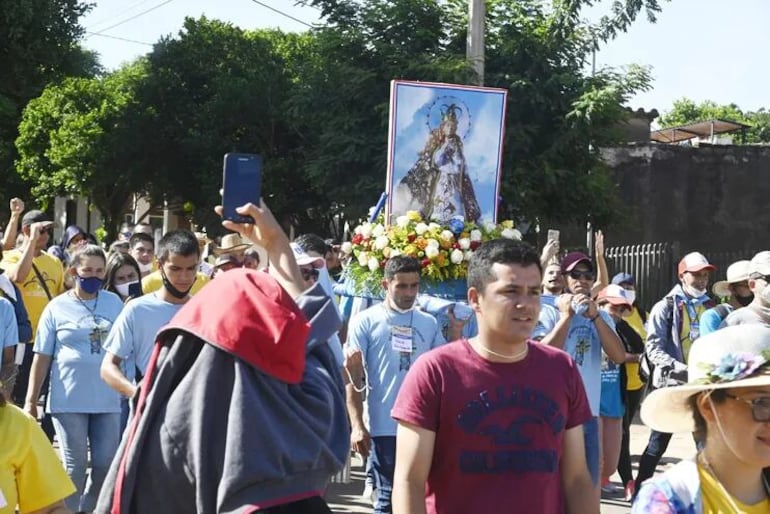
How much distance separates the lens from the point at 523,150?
72.6 ft

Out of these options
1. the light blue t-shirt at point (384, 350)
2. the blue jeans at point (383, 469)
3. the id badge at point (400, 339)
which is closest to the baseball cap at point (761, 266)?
the light blue t-shirt at point (384, 350)

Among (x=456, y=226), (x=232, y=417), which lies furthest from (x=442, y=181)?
(x=232, y=417)

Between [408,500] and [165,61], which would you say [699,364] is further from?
[165,61]

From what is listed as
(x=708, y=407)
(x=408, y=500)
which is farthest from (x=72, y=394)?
(x=708, y=407)

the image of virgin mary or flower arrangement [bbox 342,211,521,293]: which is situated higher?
the image of virgin mary

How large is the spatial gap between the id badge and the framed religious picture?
3.39m

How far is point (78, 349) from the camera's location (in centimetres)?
781

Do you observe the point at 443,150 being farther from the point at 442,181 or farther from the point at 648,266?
the point at 648,266

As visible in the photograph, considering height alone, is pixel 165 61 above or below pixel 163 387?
above

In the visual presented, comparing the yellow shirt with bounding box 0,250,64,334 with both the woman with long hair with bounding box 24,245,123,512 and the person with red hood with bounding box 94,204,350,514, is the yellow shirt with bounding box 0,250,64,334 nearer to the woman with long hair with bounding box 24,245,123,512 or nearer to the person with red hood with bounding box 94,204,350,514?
the woman with long hair with bounding box 24,245,123,512

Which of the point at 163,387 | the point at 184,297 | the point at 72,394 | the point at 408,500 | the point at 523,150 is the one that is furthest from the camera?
the point at 523,150

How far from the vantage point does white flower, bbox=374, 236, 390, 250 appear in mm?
9938

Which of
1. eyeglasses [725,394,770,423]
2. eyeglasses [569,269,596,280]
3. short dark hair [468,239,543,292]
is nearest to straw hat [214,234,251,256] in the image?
eyeglasses [569,269,596,280]

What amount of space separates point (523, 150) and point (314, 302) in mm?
18992
